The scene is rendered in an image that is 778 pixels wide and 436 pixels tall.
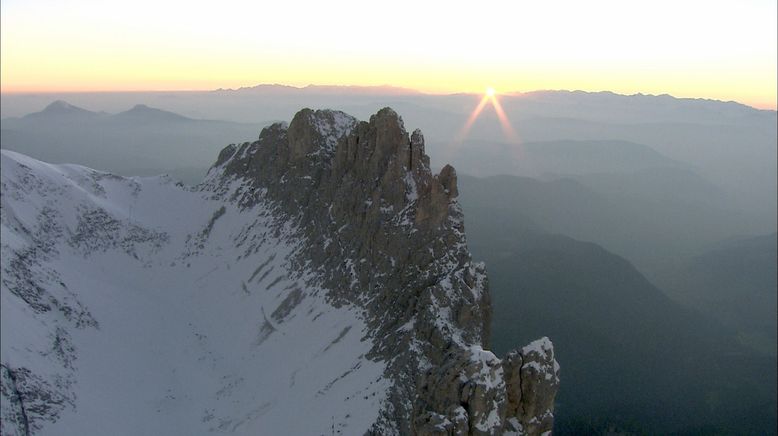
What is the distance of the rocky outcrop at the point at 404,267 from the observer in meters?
63.3

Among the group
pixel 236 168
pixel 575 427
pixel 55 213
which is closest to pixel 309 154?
pixel 236 168

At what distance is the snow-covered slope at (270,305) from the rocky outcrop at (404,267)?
32 centimetres

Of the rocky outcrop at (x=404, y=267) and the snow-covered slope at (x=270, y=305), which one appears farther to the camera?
the snow-covered slope at (x=270, y=305)

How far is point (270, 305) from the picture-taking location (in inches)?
5000

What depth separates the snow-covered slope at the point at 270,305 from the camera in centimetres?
8188

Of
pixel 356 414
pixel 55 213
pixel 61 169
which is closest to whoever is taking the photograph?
pixel 356 414

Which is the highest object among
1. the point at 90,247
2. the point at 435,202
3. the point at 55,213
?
the point at 435,202

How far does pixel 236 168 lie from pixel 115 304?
67.1 meters

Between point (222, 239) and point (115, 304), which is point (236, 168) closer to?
point (222, 239)

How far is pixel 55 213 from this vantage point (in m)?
140

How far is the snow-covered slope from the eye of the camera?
81.9 metres

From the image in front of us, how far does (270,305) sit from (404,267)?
40476 mm

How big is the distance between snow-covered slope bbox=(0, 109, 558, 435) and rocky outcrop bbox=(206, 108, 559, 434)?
0.32 meters

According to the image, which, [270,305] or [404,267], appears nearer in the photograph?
[404,267]
